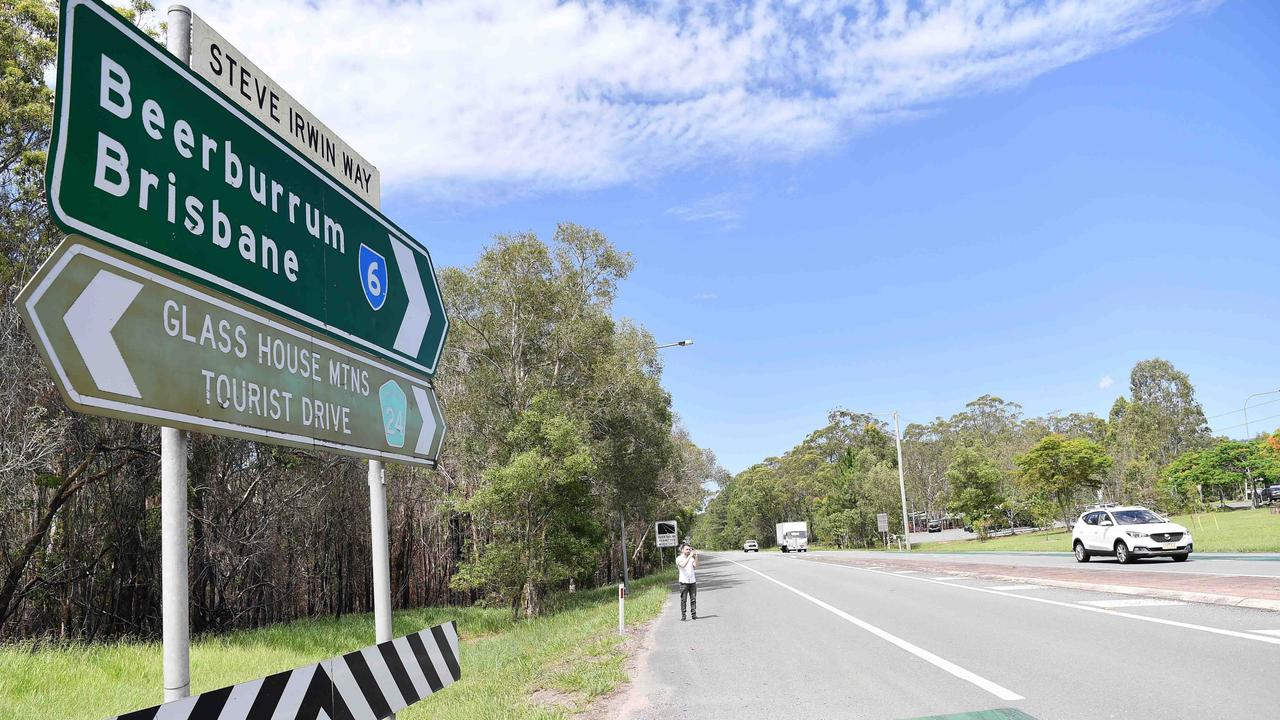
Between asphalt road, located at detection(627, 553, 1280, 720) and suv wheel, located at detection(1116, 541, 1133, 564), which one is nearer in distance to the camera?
asphalt road, located at detection(627, 553, 1280, 720)

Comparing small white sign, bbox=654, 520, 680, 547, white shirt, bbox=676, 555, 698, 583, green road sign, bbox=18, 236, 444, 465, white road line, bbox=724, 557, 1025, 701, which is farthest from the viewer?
small white sign, bbox=654, 520, 680, 547

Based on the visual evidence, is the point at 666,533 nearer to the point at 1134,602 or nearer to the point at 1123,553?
the point at 1123,553

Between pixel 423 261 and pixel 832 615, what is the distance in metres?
14.0

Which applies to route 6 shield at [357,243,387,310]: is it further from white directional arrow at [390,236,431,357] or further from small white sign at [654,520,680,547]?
small white sign at [654,520,680,547]

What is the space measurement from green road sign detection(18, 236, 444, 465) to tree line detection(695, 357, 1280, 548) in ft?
197

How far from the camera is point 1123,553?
22781mm

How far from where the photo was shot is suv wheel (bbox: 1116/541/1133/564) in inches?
891

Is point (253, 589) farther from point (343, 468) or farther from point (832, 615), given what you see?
point (832, 615)

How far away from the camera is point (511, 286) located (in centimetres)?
2812

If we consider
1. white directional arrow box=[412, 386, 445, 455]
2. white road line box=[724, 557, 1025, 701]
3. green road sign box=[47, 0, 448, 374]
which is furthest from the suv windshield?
green road sign box=[47, 0, 448, 374]

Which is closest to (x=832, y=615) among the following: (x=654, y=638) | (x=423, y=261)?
(x=654, y=638)

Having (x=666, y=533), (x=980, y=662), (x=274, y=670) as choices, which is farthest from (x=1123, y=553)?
(x=274, y=670)

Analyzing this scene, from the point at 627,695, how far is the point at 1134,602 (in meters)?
10.0

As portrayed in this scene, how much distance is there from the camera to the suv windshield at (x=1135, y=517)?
75.4ft
